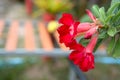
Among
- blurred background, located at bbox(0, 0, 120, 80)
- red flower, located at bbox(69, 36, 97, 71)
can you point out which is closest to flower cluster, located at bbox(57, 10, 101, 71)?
red flower, located at bbox(69, 36, 97, 71)

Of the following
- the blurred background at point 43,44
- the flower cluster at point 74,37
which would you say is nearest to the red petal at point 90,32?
the flower cluster at point 74,37

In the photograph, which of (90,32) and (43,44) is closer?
(90,32)

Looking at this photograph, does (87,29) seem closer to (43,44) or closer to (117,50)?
(117,50)

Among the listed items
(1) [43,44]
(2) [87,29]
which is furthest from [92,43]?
(1) [43,44]

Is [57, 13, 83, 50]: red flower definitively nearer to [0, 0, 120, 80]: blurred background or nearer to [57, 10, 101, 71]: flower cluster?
[57, 10, 101, 71]: flower cluster

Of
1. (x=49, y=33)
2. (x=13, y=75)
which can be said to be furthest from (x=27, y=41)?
(x=13, y=75)

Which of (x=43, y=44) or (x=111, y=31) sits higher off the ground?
(x=43, y=44)

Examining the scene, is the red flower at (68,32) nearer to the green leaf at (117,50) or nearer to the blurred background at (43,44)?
the green leaf at (117,50)

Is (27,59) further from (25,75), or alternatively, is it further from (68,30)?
(68,30)
